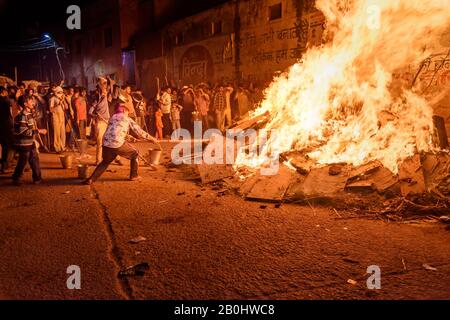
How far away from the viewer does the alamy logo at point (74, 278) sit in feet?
11.8

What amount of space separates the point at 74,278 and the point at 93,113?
6.97m

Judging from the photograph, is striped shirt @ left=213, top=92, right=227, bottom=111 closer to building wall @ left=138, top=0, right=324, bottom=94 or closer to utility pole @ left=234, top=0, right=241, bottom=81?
building wall @ left=138, top=0, right=324, bottom=94

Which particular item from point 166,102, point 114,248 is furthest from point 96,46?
point 114,248

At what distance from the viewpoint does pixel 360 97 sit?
9.18 metres

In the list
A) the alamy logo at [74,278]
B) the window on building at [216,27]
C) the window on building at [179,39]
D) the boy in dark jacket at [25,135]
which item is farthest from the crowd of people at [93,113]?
the window on building at [179,39]

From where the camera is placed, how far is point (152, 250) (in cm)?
446

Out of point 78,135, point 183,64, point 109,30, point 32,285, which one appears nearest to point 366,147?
point 32,285

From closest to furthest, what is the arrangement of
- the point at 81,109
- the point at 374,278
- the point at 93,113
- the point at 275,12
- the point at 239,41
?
the point at 374,278
the point at 93,113
the point at 81,109
the point at 275,12
the point at 239,41

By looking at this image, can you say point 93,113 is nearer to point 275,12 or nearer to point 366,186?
point 366,186

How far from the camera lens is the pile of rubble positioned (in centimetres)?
572

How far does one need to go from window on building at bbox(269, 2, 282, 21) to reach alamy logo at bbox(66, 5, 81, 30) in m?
24.1

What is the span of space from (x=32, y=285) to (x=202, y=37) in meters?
20.0

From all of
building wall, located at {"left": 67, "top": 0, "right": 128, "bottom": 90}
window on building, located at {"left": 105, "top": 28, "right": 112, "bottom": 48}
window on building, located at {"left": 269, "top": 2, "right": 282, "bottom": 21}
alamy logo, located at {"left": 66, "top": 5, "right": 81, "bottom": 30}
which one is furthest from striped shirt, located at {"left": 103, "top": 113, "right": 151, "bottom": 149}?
alamy logo, located at {"left": 66, "top": 5, "right": 81, "bottom": 30}
